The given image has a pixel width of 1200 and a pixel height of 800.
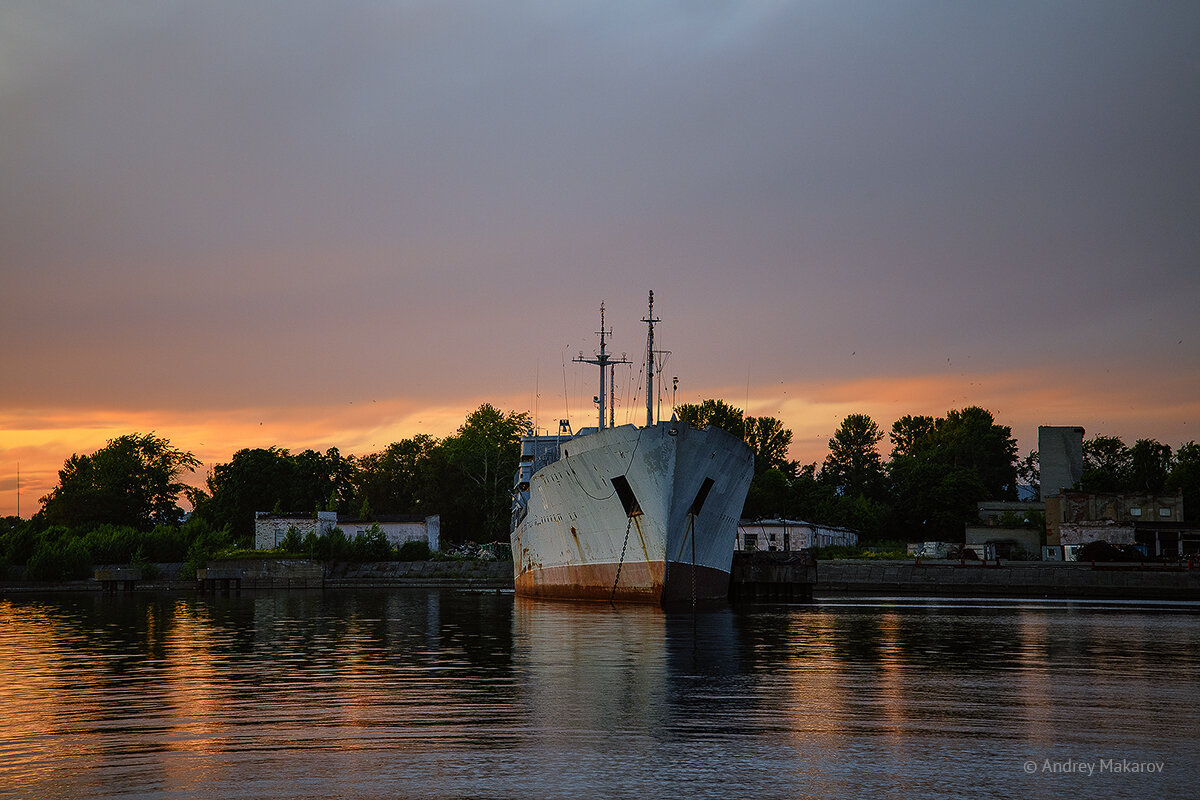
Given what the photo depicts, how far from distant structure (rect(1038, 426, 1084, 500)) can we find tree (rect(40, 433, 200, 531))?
90.5 meters

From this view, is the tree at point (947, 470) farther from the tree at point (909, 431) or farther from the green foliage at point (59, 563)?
the green foliage at point (59, 563)

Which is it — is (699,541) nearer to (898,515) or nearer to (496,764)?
(496,764)

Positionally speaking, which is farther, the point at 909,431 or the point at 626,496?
the point at 909,431

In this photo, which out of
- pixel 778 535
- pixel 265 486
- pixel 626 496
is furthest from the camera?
pixel 265 486

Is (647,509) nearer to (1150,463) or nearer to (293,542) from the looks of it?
(293,542)

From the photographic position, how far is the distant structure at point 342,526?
8256 cm

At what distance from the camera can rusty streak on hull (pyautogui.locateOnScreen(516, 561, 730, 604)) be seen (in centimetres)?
3891

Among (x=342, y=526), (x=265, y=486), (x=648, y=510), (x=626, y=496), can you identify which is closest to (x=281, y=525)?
(x=342, y=526)

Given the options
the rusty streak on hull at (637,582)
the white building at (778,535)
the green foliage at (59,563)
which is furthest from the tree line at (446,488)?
the rusty streak on hull at (637,582)

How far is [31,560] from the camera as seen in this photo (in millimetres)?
76000

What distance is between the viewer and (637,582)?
39.9 meters

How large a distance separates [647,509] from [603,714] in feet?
79.2

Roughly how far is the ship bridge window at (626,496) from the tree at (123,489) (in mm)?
81830

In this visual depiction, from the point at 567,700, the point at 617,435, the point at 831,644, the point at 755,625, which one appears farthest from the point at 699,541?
the point at 567,700
